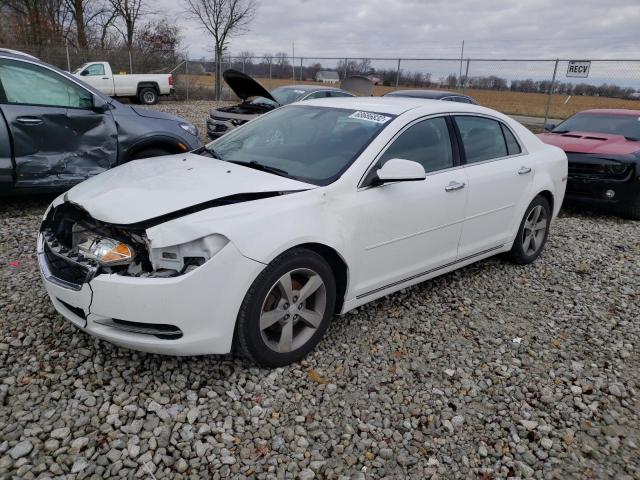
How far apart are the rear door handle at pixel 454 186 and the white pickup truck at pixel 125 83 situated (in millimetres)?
19196

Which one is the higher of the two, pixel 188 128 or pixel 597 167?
pixel 188 128

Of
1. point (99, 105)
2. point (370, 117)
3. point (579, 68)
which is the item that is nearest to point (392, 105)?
point (370, 117)

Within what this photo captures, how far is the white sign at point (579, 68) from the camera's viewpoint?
14409mm

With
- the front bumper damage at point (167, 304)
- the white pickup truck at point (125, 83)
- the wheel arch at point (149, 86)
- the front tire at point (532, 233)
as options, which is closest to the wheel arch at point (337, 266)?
the front bumper damage at point (167, 304)

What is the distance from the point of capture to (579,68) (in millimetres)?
14648

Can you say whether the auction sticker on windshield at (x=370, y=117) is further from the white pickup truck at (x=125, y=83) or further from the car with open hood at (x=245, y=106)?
the white pickup truck at (x=125, y=83)

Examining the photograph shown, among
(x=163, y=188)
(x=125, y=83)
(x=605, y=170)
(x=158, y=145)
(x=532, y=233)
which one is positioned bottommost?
(x=532, y=233)

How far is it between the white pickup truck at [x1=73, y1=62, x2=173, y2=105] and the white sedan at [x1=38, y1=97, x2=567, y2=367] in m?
18.3

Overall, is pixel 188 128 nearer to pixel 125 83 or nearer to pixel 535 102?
pixel 535 102

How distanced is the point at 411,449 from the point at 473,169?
7.82 ft

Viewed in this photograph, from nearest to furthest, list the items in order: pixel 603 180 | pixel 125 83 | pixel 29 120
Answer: pixel 29 120, pixel 603 180, pixel 125 83

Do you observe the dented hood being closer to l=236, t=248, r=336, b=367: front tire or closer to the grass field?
l=236, t=248, r=336, b=367: front tire

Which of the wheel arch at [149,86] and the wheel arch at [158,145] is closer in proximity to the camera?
the wheel arch at [158,145]

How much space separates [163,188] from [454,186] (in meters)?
2.16
